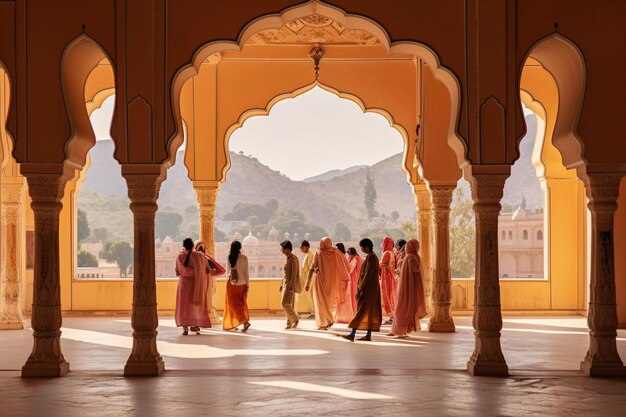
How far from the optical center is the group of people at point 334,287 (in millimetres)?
12164

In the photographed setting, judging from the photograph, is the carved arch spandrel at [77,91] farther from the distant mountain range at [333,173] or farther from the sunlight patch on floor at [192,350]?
the distant mountain range at [333,173]

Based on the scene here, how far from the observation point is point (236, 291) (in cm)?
1377

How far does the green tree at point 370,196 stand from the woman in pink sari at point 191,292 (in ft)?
128

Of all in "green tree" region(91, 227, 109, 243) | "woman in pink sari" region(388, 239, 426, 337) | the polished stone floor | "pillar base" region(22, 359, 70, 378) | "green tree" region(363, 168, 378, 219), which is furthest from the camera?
"green tree" region(363, 168, 378, 219)

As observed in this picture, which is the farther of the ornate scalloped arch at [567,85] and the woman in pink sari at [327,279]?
the woman in pink sari at [327,279]

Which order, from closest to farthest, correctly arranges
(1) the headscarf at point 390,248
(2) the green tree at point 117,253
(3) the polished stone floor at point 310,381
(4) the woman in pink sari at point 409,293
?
(3) the polished stone floor at point 310,381, (4) the woman in pink sari at point 409,293, (1) the headscarf at point 390,248, (2) the green tree at point 117,253

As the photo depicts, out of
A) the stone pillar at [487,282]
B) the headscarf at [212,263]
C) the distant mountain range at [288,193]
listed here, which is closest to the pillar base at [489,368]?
the stone pillar at [487,282]

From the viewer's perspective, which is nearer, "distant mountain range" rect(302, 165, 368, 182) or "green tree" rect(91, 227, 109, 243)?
"green tree" rect(91, 227, 109, 243)

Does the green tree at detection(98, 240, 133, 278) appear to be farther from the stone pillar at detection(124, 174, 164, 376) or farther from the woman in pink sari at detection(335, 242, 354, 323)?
the stone pillar at detection(124, 174, 164, 376)

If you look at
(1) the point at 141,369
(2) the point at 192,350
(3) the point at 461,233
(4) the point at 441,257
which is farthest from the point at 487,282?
(3) the point at 461,233

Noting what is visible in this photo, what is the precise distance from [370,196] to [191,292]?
132 ft

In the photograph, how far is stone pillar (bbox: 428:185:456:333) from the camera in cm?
1329

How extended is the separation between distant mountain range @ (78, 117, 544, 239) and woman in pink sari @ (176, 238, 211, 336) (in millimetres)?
37235

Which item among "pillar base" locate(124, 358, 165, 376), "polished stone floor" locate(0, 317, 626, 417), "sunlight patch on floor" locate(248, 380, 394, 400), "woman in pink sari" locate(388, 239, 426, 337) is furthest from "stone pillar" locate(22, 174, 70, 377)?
"woman in pink sari" locate(388, 239, 426, 337)
